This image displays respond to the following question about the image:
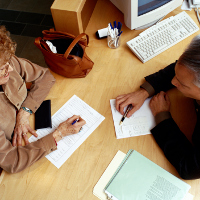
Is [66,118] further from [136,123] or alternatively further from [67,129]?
[136,123]

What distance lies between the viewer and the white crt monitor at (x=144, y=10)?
1277mm

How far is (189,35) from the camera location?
141cm

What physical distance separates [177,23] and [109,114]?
0.81 metres

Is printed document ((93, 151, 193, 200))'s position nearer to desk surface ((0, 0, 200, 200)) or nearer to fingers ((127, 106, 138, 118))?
desk surface ((0, 0, 200, 200))

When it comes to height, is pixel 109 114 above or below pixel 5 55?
below

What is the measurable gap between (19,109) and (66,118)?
0.30 metres

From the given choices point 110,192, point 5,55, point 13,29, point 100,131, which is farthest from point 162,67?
point 13,29

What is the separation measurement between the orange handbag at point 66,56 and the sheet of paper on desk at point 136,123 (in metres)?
0.33

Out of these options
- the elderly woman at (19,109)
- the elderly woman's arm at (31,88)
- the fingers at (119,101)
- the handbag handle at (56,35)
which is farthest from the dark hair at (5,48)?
the fingers at (119,101)

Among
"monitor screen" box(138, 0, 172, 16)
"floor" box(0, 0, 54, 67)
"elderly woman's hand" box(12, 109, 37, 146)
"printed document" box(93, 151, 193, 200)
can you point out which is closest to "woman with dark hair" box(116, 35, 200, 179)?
"printed document" box(93, 151, 193, 200)

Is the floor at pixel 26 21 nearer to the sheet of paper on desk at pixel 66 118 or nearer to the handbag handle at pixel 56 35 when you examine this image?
the handbag handle at pixel 56 35

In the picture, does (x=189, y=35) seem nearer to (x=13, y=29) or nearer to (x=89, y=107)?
(x=89, y=107)

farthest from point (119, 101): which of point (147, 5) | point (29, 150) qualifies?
point (147, 5)

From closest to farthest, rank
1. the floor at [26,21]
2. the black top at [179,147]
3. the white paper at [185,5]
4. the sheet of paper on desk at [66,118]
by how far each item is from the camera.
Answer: the black top at [179,147]
the sheet of paper on desk at [66,118]
the white paper at [185,5]
the floor at [26,21]
